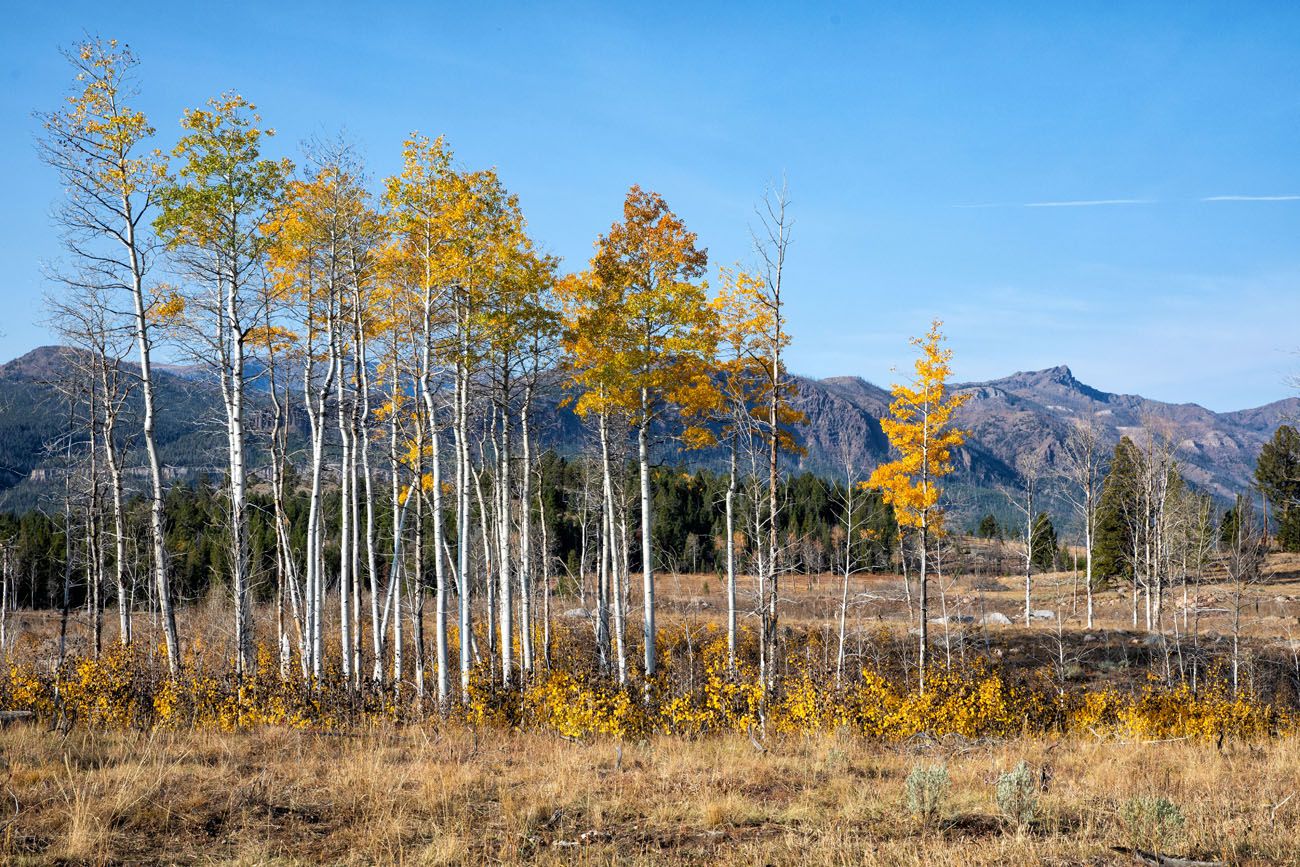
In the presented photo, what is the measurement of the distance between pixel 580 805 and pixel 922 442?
57.6ft

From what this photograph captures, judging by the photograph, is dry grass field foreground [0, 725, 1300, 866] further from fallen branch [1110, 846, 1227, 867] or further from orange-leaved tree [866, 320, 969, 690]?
orange-leaved tree [866, 320, 969, 690]

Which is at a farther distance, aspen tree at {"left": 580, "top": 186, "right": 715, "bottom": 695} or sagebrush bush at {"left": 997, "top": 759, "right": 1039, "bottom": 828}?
aspen tree at {"left": 580, "top": 186, "right": 715, "bottom": 695}

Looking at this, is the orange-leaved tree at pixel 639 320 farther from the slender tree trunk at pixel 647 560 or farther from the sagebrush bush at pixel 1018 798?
the sagebrush bush at pixel 1018 798

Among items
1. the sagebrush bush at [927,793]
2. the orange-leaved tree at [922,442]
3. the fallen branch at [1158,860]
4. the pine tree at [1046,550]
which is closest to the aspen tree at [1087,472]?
the orange-leaved tree at [922,442]

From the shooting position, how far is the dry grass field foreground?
21.2ft

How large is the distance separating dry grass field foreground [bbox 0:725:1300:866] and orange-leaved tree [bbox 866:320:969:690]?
11492 millimetres

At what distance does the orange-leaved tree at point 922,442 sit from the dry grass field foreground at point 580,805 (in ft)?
37.7

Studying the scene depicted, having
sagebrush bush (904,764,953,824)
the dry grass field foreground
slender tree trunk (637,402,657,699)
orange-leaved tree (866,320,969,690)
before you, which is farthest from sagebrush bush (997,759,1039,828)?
orange-leaved tree (866,320,969,690)

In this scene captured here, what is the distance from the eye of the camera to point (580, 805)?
812 centimetres

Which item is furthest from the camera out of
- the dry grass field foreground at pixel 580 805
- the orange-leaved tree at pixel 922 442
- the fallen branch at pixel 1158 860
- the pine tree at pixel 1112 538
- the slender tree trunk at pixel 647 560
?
the pine tree at pixel 1112 538

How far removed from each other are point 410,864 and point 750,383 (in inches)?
707

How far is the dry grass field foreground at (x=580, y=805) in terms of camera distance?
6.45 m

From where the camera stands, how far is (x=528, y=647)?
59.6 feet

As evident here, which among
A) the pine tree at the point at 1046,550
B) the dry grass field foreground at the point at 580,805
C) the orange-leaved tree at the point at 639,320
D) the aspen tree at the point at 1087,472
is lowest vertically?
the pine tree at the point at 1046,550
